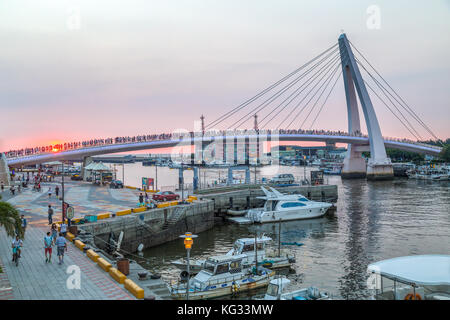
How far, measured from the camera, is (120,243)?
69.9ft

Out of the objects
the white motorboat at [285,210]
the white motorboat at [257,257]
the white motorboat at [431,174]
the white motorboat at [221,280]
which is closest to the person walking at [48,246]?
the white motorboat at [221,280]

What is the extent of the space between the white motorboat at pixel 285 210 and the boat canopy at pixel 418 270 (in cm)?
2019

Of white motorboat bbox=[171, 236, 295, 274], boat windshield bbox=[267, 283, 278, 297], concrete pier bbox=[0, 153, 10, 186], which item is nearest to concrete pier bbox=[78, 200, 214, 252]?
white motorboat bbox=[171, 236, 295, 274]

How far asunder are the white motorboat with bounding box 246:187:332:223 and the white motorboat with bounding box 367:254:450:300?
803 inches

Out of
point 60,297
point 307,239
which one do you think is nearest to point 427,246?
point 307,239

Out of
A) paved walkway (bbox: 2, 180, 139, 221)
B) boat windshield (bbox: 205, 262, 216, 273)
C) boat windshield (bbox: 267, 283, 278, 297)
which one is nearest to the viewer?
boat windshield (bbox: 267, 283, 278, 297)

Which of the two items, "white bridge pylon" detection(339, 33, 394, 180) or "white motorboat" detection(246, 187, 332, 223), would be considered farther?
"white bridge pylon" detection(339, 33, 394, 180)

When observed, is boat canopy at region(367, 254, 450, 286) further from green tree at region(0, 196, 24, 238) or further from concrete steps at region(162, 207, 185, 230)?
concrete steps at region(162, 207, 185, 230)

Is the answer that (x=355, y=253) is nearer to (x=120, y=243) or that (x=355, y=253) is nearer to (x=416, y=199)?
(x=120, y=243)

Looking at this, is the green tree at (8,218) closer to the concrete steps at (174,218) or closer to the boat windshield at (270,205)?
the concrete steps at (174,218)

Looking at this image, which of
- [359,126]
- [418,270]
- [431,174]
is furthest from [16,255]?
[431,174]

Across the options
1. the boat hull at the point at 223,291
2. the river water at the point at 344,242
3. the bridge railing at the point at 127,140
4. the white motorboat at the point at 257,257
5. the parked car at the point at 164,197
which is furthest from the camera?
the bridge railing at the point at 127,140

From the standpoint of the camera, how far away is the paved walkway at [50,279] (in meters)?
10.4

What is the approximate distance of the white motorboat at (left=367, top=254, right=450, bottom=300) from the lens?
411 inches
